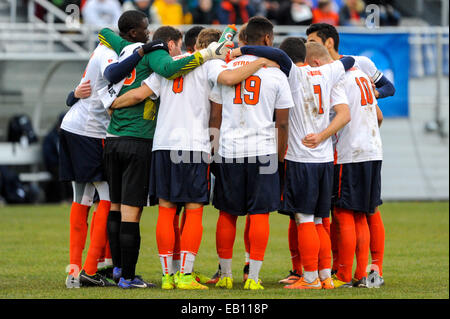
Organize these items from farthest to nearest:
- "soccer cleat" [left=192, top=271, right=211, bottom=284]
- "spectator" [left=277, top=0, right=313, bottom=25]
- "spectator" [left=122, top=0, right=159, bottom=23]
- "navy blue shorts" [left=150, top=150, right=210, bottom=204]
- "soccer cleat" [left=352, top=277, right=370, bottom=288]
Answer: "spectator" [left=277, top=0, right=313, bottom=25] → "spectator" [left=122, top=0, right=159, bottom=23] → "soccer cleat" [left=192, top=271, right=211, bottom=284] → "soccer cleat" [left=352, top=277, right=370, bottom=288] → "navy blue shorts" [left=150, top=150, right=210, bottom=204]

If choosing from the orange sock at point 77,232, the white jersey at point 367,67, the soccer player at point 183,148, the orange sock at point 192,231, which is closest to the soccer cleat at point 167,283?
the soccer player at point 183,148

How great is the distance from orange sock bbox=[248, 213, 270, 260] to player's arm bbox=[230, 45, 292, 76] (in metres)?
1.30

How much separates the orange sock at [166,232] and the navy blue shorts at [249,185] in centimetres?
47

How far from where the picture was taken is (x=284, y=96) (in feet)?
25.5

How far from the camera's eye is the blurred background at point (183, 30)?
57.1ft

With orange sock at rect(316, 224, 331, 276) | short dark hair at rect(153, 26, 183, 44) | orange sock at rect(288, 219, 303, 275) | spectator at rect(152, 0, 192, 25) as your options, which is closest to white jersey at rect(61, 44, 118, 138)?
short dark hair at rect(153, 26, 183, 44)

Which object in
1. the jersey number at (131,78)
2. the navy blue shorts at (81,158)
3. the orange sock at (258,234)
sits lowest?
the orange sock at (258,234)

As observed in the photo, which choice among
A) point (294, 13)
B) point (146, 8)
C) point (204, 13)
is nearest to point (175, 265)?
point (204, 13)

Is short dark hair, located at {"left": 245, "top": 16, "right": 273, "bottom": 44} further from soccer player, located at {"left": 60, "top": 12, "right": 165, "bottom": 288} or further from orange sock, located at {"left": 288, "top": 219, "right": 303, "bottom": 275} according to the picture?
orange sock, located at {"left": 288, "top": 219, "right": 303, "bottom": 275}

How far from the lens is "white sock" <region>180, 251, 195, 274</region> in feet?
25.6

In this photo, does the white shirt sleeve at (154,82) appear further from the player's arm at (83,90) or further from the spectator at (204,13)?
the spectator at (204,13)

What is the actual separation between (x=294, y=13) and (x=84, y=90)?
1188 cm
